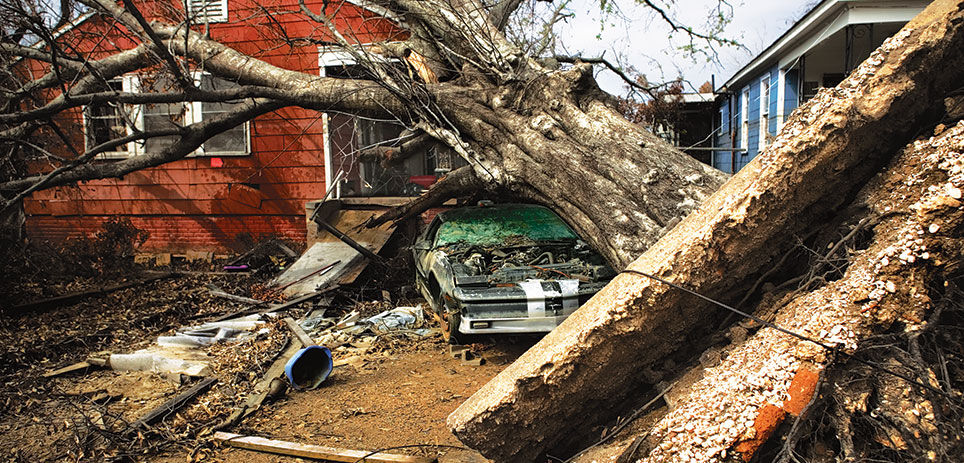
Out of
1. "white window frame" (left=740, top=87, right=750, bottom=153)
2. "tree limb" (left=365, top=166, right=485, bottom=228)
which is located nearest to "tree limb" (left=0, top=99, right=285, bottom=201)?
"tree limb" (left=365, top=166, right=485, bottom=228)

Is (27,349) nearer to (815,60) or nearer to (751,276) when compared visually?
(751,276)

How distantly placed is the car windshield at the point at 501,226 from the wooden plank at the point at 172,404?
3021 millimetres

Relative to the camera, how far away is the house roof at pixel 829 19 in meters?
9.01

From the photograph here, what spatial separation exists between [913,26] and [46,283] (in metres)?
11.9

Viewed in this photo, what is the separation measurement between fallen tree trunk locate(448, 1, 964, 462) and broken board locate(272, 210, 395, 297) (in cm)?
666

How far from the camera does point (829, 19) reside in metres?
9.97

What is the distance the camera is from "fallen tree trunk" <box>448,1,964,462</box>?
2.51 m

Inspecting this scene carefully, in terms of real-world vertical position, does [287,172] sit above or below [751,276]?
above

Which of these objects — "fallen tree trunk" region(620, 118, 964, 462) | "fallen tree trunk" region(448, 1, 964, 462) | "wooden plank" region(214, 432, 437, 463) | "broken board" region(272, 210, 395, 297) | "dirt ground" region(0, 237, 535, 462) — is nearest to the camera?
"fallen tree trunk" region(620, 118, 964, 462)

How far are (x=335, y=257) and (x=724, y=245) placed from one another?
26.8 feet

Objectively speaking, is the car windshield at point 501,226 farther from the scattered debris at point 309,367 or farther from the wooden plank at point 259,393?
the wooden plank at point 259,393

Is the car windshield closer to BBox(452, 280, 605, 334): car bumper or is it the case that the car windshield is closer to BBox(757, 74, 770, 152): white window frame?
BBox(452, 280, 605, 334): car bumper

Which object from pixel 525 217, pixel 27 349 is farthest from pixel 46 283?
pixel 525 217

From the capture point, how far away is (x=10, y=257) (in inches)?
377
